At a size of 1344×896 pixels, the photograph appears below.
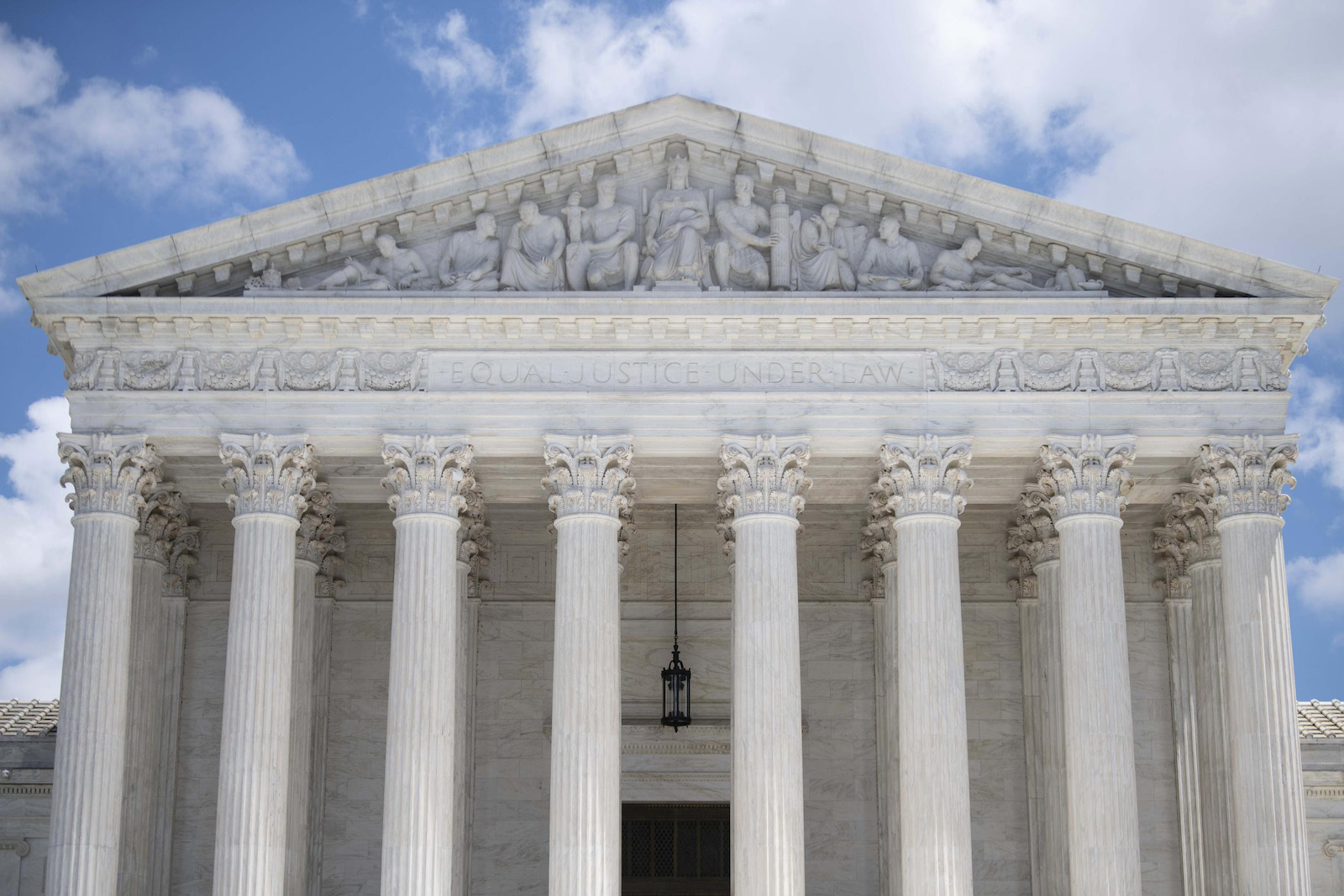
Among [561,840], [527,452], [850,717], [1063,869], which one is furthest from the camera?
[850,717]

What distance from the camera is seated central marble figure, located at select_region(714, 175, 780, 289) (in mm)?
38906

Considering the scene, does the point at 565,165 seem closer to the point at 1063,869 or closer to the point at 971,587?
the point at 971,587

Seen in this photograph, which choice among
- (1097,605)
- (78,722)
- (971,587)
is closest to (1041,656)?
(971,587)

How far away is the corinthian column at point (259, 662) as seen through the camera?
118 ft

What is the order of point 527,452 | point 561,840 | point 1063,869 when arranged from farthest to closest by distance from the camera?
point 1063,869 → point 527,452 → point 561,840

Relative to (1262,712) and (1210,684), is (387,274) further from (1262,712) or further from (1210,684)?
(1210,684)

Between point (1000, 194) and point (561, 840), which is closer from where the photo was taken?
point (561, 840)

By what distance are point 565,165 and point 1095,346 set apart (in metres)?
10.9

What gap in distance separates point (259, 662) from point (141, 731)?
19.3 feet

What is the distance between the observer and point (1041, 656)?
43562 mm

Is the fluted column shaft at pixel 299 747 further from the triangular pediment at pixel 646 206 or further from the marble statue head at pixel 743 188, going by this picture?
the marble statue head at pixel 743 188

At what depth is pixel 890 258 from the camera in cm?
3922

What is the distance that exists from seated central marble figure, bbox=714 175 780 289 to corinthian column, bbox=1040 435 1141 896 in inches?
258

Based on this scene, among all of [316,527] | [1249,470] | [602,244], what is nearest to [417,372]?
[602,244]
